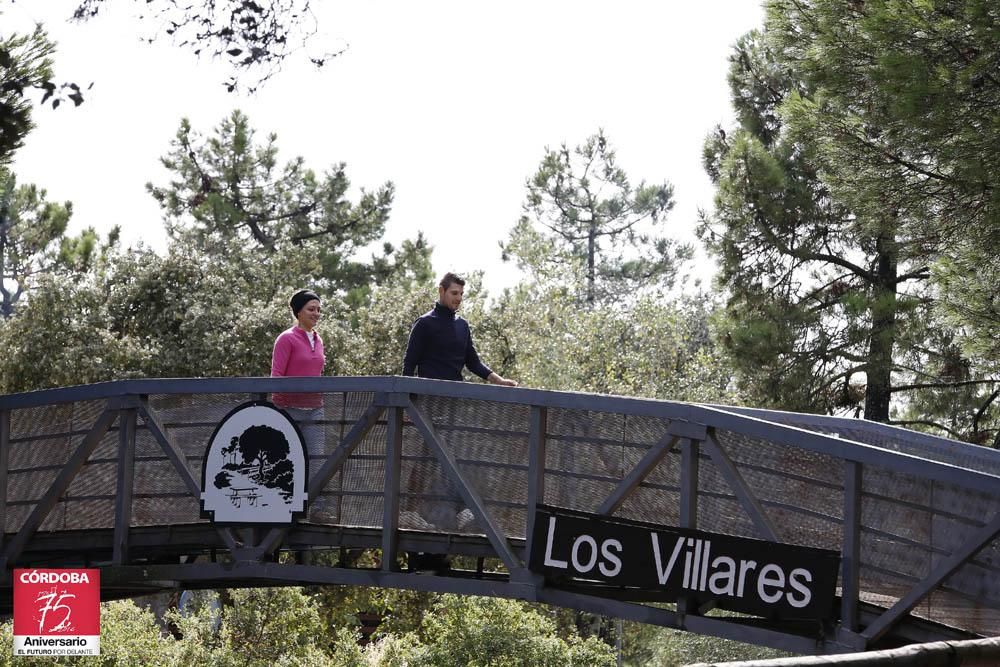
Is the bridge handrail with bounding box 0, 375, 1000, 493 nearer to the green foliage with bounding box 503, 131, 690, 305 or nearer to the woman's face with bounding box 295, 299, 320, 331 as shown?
the woman's face with bounding box 295, 299, 320, 331

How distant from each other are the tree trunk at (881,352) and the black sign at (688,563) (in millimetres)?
10963

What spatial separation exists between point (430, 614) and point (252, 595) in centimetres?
253

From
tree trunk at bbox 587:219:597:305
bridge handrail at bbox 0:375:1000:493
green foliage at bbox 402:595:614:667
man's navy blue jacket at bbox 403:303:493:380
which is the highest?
tree trunk at bbox 587:219:597:305

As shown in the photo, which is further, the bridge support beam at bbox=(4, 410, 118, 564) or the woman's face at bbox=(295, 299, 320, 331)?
the bridge support beam at bbox=(4, 410, 118, 564)

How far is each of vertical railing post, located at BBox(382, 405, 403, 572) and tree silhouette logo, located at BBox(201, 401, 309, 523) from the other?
57 centimetres

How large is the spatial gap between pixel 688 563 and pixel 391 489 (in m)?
1.96

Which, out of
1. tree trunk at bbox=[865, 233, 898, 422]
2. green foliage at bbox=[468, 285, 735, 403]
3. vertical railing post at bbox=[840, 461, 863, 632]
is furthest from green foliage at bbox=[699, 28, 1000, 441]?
vertical railing post at bbox=[840, 461, 863, 632]

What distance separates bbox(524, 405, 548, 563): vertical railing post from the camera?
7492 mm

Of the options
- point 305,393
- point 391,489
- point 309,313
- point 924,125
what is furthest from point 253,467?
point 924,125

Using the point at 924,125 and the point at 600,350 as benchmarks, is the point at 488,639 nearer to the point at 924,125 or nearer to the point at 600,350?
the point at 924,125

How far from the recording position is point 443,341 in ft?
25.8

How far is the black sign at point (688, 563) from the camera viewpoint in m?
6.66

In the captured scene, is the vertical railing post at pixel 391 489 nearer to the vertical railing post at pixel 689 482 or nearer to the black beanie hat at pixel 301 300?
the black beanie hat at pixel 301 300

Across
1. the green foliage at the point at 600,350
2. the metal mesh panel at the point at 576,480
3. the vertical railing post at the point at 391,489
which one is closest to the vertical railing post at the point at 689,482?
the metal mesh panel at the point at 576,480
